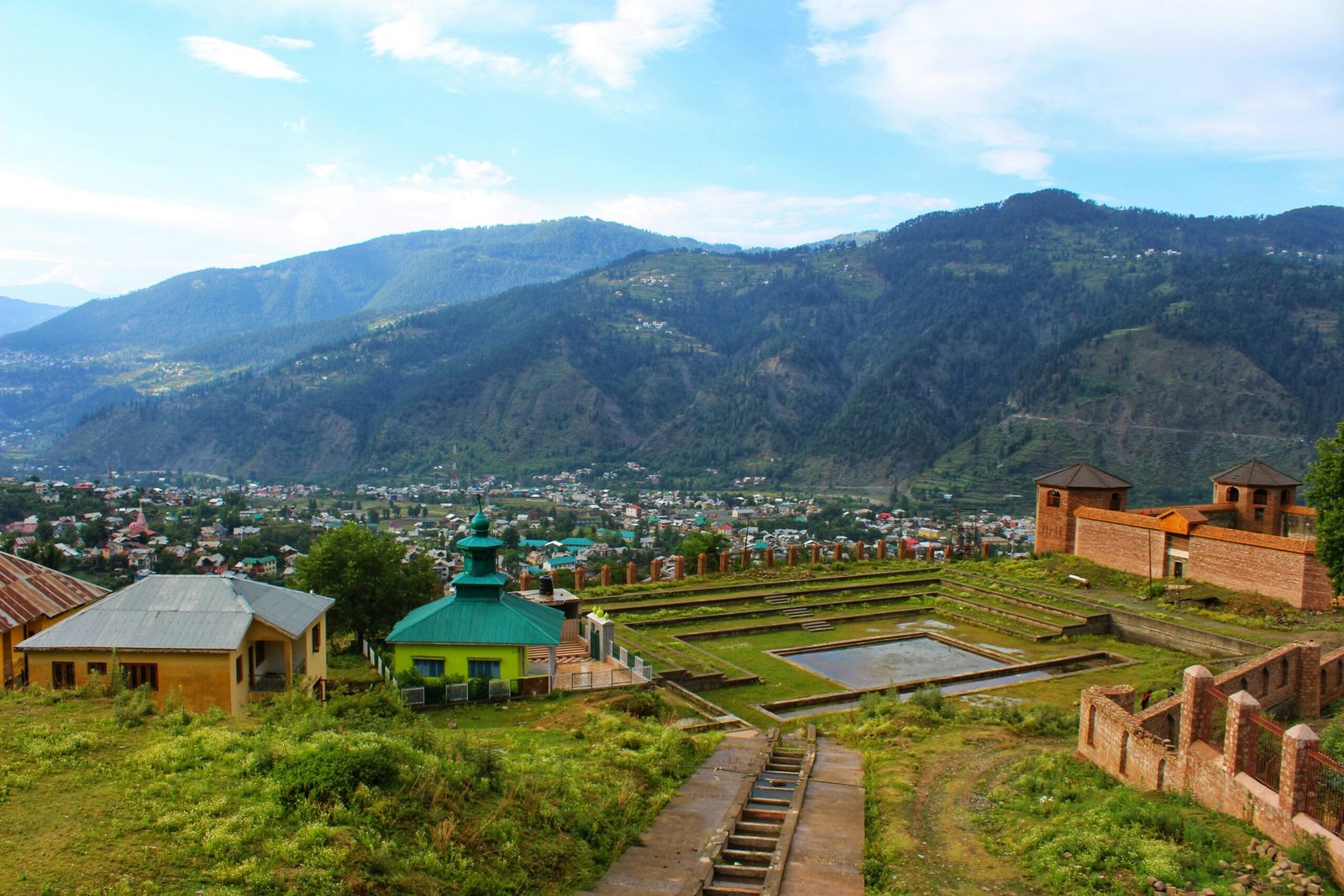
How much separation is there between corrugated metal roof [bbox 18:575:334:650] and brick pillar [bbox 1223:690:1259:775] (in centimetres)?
1324

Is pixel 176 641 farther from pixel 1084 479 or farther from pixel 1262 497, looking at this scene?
pixel 1262 497

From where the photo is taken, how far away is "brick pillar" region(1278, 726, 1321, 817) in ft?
27.3

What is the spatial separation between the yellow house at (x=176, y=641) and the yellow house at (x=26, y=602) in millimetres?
1133

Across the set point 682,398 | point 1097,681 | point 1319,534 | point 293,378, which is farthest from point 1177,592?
point 293,378

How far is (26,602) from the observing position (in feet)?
53.6

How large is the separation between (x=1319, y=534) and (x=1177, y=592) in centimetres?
443

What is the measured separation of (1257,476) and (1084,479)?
5338 millimetres

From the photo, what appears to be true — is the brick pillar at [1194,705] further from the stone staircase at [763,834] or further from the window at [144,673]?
the window at [144,673]

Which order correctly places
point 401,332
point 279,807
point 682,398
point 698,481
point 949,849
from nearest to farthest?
point 279,807, point 949,849, point 698,481, point 682,398, point 401,332

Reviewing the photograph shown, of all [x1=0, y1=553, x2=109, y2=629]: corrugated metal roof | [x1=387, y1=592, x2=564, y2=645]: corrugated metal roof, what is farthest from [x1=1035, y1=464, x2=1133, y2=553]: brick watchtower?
[x1=0, y1=553, x2=109, y2=629]: corrugated metal roof

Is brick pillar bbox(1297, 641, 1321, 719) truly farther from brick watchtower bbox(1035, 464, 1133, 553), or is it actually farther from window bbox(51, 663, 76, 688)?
window bbox(51, 663, 76, 688)

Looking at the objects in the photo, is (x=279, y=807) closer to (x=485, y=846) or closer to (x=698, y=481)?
(x=485, y=846)

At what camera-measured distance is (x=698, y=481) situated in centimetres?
10812

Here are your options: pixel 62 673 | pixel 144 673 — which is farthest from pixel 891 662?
pixel 62 673
